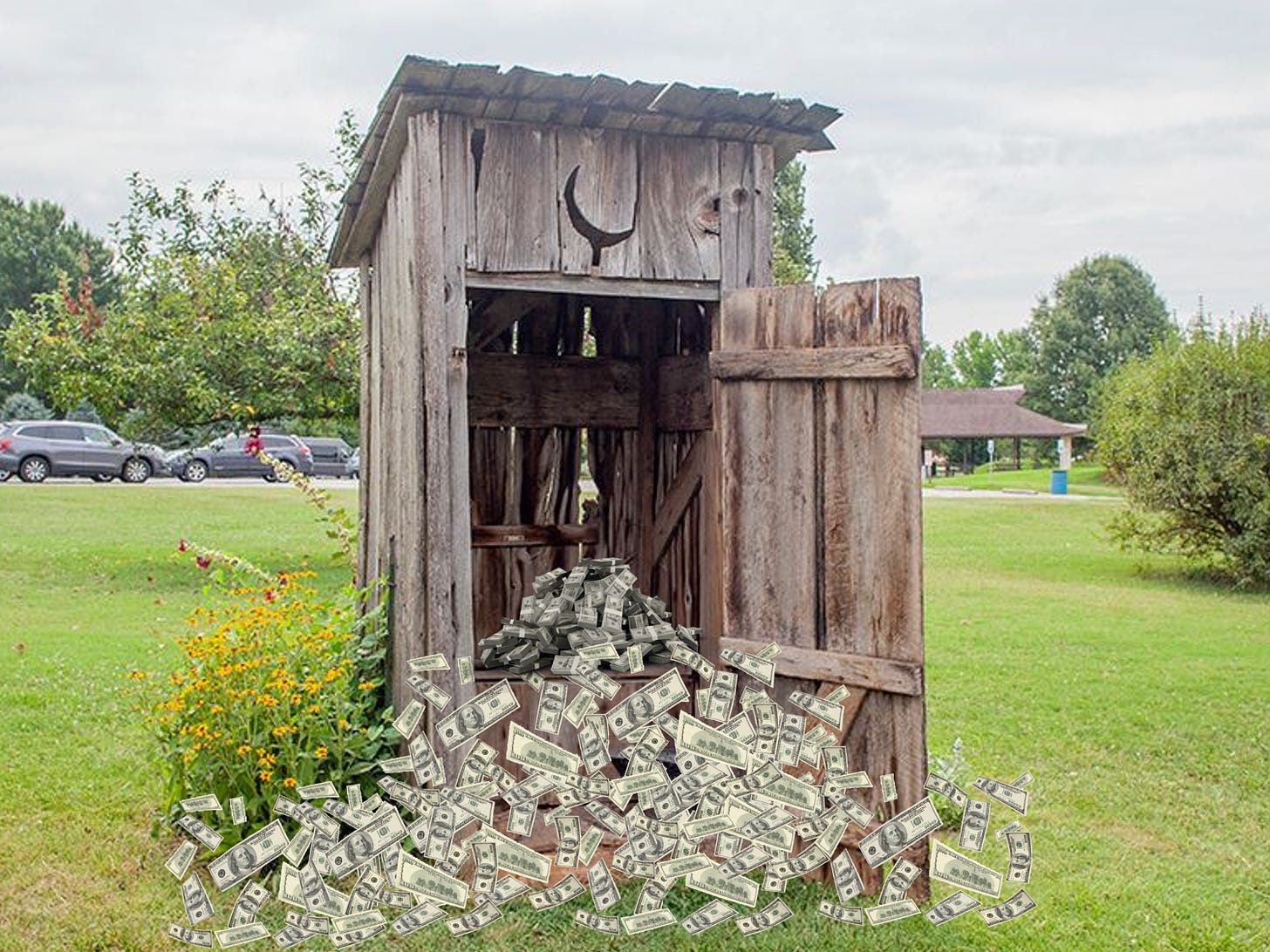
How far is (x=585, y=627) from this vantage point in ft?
22.0

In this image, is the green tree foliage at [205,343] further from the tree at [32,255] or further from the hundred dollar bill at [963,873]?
the tree at [32,255]

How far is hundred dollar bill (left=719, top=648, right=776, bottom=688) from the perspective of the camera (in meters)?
5.18

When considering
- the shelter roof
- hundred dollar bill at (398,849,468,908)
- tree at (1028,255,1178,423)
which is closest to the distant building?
the shelter roof

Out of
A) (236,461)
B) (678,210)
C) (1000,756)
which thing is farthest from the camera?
(236,461)

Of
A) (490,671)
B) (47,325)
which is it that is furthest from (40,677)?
(47,325)

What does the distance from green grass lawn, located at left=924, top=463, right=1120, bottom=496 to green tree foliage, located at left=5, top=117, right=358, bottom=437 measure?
91.7 ft

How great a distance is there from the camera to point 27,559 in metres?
17.8

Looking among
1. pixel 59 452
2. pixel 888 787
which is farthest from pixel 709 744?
pixel 59 452

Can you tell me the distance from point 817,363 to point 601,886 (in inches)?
83.4

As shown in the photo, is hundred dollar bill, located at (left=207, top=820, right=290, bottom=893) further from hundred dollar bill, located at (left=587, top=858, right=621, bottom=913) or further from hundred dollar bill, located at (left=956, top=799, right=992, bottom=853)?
hundred dollar bill, located at (left=956, top=799, right=992, bottom=853)

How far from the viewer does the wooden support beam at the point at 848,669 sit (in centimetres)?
507

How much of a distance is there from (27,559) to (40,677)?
343 inches

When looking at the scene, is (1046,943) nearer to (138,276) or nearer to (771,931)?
(771,931)

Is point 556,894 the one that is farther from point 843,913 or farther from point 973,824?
point 973,824
